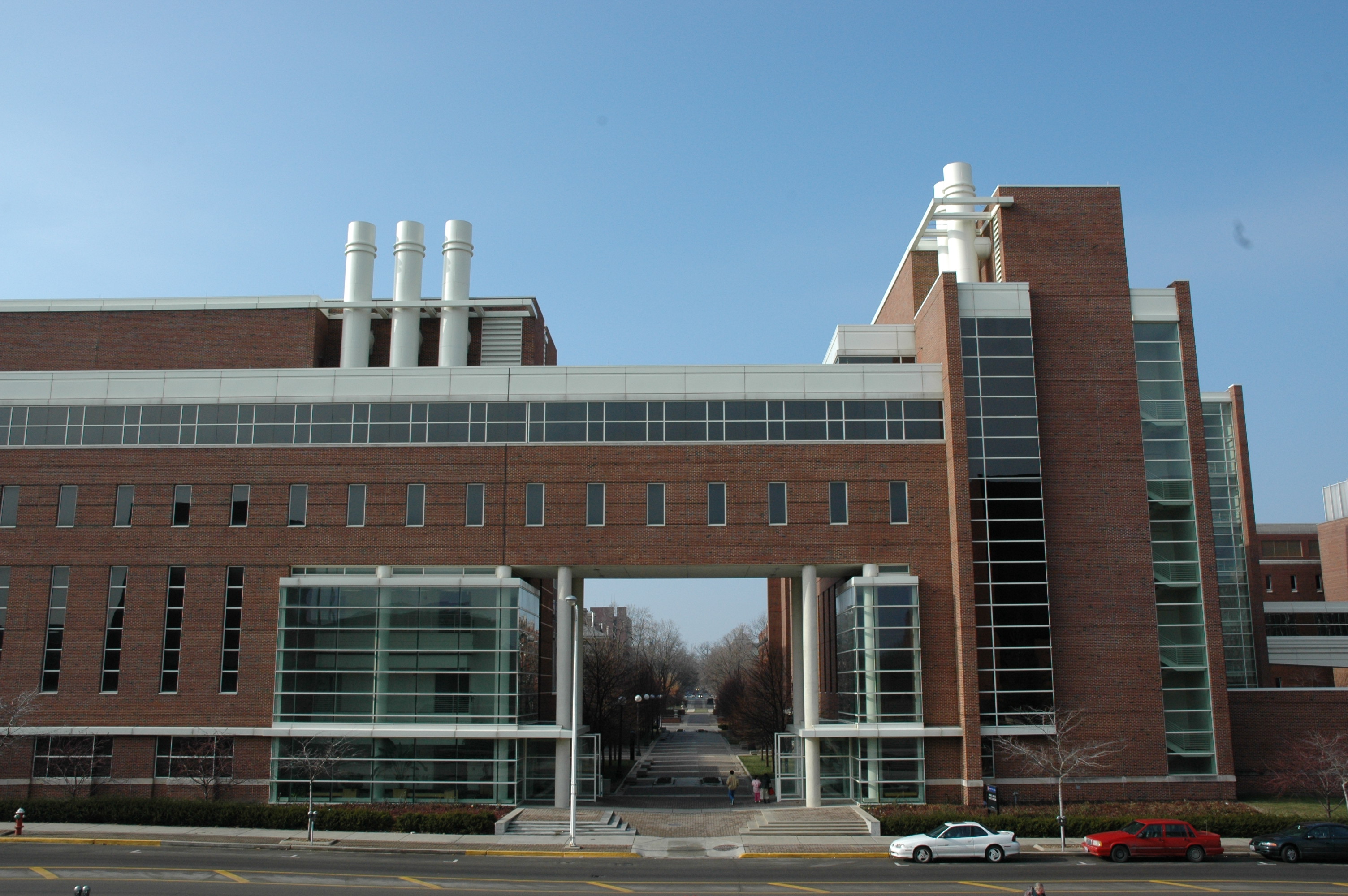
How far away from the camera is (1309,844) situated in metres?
32.1

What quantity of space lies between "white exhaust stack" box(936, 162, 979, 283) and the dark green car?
77.6 feet

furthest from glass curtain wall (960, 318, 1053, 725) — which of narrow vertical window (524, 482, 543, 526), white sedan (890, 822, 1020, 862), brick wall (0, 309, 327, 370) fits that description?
brick wall (0, 309, 327, 370)

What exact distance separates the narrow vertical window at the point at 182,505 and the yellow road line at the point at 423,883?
2134 centimetres

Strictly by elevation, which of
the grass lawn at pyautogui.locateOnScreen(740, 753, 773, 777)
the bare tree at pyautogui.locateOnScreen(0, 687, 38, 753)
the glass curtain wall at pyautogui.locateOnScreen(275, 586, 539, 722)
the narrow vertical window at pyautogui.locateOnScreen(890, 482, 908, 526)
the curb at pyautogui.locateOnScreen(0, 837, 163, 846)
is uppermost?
the narrow vertical window at pyautogui.locateOnScreen(890, 482, 908, 526)

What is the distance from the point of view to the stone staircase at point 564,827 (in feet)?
121

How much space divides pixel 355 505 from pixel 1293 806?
38.8 m

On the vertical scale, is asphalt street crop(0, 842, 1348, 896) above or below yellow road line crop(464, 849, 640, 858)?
above

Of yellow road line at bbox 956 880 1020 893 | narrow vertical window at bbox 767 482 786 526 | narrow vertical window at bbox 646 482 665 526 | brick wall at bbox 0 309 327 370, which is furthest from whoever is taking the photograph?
brick wall at bbox 0 309 327 370

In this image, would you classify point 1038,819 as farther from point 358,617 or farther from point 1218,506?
point 1218,506

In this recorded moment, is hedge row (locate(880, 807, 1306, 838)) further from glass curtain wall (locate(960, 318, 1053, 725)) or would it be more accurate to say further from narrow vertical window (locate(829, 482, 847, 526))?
narrow vertical window (locate(829, 482, 847, 526))

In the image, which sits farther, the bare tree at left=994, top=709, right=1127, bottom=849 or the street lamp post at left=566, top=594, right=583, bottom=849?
the bare tree at left=994, top=709, right=1127, bottom=849

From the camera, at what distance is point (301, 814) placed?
1483 inches

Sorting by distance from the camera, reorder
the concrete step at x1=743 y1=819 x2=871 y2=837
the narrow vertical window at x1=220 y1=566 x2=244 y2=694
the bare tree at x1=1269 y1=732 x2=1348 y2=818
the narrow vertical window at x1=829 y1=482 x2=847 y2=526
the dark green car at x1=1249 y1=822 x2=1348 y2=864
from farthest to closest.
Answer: the narrow vertical window at x1=829 y1=482 x2=847 y2=526 < the narrow vertical window at x1=220 y1=566 x2=244 y2=694 < the bare tree at x1=1269 y1=732 x2=1348 y2=818 < the concrete step at x1=743 y1=819 x2=871 y2=837 < the dark green car at x1=1249 y1=822 x2=1348 y2=864

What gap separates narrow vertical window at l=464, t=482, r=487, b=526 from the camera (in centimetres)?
4325
